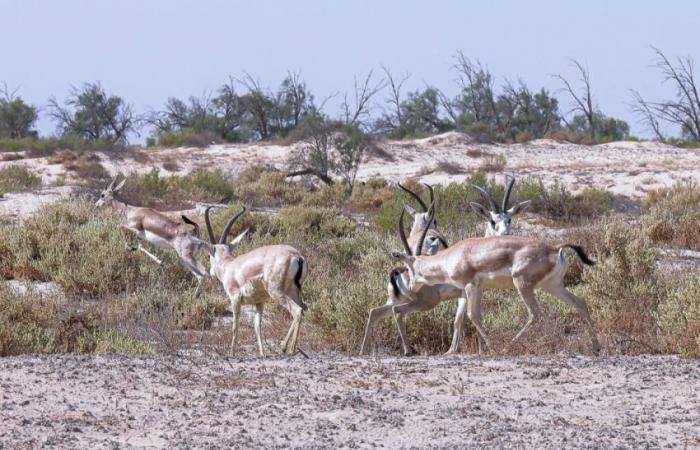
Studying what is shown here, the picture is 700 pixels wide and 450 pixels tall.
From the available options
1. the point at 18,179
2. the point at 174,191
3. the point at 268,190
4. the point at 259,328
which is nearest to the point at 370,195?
A: the point at 268,190

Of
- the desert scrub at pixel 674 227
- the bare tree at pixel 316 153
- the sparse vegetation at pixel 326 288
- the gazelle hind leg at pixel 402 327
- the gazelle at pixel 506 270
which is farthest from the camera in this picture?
the bare tree at pixel 316 153

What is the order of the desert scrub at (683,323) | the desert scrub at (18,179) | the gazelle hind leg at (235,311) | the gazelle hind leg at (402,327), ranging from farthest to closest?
1. the desert scrub at (18,179)
2. the gazelle hind leg at (235,311)
3. the gazelle hind leg at (402,327)
4. the desert scrub at (683,323)

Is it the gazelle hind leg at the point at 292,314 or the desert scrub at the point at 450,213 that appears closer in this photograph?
the gazelle hind leg at the point at 292,314

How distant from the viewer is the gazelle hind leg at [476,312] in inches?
399

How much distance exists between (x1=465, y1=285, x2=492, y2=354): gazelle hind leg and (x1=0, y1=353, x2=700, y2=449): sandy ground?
95 centimetres

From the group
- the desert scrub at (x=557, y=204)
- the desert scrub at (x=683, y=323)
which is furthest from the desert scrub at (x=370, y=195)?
the desert scrub at (x=683, y=323)

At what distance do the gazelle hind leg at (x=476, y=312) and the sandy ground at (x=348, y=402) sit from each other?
95cm

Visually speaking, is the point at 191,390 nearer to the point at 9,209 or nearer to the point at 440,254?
the point at 440,254

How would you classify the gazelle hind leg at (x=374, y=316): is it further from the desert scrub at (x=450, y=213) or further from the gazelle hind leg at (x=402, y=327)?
the desert scrub at (x=450, y=213)

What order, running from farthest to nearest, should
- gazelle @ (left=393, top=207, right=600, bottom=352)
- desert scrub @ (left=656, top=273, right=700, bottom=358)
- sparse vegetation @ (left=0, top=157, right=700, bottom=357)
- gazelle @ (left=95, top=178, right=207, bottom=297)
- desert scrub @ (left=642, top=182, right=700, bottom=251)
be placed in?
desert scrub @ (left=642, top=182, right=700, bottom=251), gazelle @ (left=95, top=178, right=207, bottom=297), sparse vegetation @ (left=0, top=157, right=700, bottom=357), gazelle @ (left=393, top=207, right=600, bottom=352), desert scrub @ (left=656, top=273, right=700, bottom=358)

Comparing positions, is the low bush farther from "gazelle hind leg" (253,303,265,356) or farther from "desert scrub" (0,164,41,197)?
"gazelle hind leg" (253,303,265,356)

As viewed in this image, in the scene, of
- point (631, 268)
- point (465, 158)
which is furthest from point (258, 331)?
point (465, 158)

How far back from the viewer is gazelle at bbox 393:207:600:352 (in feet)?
33.7

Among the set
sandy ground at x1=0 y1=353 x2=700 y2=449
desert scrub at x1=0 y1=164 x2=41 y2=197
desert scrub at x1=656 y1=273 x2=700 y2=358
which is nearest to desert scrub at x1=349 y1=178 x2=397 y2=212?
desert scrub at x1=0 y1=164 x2=41 y2=197
